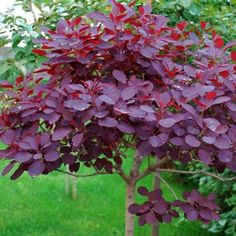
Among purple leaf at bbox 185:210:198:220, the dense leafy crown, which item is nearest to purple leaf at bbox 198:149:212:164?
the dense leafy crown

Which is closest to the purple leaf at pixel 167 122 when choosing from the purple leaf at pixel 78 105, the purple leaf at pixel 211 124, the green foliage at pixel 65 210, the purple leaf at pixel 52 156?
the purple leaf at pixel 211 124

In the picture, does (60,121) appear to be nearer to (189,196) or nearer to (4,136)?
(4,136)

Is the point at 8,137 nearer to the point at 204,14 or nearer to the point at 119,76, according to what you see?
the point at 119,76

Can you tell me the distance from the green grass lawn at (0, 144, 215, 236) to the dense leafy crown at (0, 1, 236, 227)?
2307 mm

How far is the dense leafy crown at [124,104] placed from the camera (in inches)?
58.2

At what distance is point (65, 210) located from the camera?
14.7 feet

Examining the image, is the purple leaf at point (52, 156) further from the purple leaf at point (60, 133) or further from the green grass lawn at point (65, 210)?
the green grass lawn at point (65, 210)

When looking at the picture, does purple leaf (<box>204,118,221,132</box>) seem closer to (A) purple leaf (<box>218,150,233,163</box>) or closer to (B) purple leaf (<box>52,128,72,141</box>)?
(A) purple leaf (<box>218,150,233,163</box>)

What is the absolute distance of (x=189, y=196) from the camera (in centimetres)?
169

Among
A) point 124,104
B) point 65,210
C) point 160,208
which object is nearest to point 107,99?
point 124,104

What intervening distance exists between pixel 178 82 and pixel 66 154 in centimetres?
44

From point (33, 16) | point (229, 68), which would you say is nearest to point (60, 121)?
point (229, 68)

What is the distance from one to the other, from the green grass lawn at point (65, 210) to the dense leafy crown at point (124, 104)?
231 cm

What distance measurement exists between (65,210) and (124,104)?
3.16 meters
